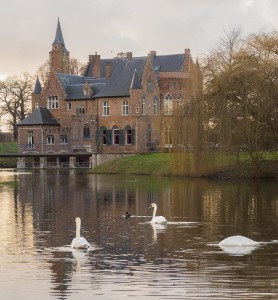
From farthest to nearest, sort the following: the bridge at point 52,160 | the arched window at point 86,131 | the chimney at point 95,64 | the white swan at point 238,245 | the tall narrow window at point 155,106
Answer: the chimney at point 95,64 < the arched window at point 86,131 < the tall narrow window at point 155,106 < the bridge at point 52,160 < the white swan at point 238,245

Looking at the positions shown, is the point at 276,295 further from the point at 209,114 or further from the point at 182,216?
the point at 209,114

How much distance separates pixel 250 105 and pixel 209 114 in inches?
120

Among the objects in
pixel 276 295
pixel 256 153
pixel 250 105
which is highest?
pixel 250 105

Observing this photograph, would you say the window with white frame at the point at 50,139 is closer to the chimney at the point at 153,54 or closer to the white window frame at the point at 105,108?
the white window frame at the point at 105,108

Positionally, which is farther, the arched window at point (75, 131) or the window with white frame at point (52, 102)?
the window with white frame at point (52, 102)

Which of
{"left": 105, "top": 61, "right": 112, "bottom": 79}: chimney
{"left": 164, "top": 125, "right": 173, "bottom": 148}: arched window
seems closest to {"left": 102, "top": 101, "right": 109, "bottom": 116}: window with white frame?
{"left": 105, "top": 61, "right": 112, "bottom": 79}: chimney

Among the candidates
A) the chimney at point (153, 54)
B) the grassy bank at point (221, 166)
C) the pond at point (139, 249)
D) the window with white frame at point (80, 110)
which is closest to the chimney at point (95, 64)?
the chimney at point (153, 54)

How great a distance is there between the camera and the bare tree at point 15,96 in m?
114

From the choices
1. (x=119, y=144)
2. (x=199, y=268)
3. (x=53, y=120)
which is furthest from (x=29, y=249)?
(x=53, y=120)

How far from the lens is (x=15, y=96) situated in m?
116

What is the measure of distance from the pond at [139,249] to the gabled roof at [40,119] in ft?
161

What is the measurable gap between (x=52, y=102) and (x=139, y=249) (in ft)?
238

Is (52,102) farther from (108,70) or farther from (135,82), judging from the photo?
(135,82)

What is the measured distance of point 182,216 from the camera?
32531 millimetres
